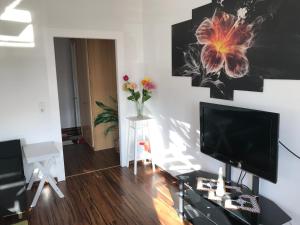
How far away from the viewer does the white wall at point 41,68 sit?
304cm

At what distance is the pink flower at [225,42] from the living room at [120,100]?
0.09 meters

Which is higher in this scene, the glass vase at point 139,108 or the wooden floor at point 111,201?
the glass vase at point 139,108

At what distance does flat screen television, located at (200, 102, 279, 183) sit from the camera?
1822 millimetres

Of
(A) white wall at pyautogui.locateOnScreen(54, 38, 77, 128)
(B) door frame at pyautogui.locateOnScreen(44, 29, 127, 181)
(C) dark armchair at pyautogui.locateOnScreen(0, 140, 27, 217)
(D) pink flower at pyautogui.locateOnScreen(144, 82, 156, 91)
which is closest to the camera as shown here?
(C) dark armchair at pyautogui.locateOnScreen(0, 140, 27, 217)

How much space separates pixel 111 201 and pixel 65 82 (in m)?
4.08

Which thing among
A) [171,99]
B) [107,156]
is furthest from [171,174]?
[107,156]

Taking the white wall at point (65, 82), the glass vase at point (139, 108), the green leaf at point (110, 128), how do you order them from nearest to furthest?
the glass vase at point (139, 108)
the green leaf at point (110, 128)
the white wall at point (65, 82)

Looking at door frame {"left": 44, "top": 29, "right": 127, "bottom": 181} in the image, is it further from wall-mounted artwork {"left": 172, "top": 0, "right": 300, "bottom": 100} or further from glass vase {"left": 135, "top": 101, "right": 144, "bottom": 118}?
wall-mounted artwork {"left": 172, "top": 0, "right": 300, "bottom": 100}

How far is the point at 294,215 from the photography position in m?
1.88

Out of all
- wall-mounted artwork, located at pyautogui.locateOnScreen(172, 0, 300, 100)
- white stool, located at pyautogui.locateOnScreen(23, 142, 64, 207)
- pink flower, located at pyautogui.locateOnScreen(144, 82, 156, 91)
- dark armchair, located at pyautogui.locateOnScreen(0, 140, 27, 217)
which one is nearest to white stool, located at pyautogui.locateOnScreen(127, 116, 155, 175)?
pink flower, located at pyautogui.locateOnScreen(144, 82, 156, 91)

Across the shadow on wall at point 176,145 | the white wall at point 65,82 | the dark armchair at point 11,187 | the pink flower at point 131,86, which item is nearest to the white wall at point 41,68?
the dark armchair at point 11,187

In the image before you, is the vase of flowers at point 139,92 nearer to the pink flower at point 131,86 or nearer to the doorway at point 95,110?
the pink flower at point 131,86

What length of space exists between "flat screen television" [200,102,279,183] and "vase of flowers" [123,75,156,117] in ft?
4.20

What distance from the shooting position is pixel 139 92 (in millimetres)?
3818
